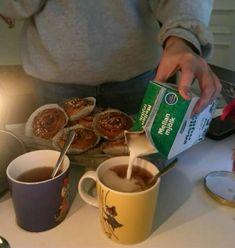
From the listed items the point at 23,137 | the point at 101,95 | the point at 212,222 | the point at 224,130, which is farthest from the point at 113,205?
the point at 101,95

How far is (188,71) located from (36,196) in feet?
0.98

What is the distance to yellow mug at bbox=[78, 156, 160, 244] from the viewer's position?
484 mm

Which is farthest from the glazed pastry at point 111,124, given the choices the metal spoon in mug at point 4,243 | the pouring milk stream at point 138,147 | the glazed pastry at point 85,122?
the metal spoon in mug at point 4,243

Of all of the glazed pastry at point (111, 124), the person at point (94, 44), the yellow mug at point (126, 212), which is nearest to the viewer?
the yellow mug at point (126, 212)

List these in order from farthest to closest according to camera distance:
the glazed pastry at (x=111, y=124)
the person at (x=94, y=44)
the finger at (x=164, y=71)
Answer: the person at (x=94, y=44)
the glazed pastry at (x=111, y=124)
the finger at (x=164, y=71)

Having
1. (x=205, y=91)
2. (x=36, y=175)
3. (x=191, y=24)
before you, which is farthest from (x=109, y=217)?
(x=191, y=24)

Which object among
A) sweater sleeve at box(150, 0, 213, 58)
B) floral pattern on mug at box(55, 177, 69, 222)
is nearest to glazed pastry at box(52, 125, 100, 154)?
floral pattern on mug at box(55, 177, 69, 222)

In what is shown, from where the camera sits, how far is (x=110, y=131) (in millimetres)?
731

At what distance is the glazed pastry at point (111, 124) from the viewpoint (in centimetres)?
72

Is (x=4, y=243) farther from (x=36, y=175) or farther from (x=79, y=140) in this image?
(x=79, y=140)

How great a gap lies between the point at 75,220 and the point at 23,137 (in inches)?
10.4

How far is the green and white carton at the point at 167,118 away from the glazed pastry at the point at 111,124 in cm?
18

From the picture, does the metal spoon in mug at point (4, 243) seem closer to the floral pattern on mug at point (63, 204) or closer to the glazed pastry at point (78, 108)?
the floral pattern on mug at point (63, 204)

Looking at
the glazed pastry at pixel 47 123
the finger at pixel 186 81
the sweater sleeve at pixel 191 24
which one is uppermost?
the sweater sleeve at pixel 191 24
